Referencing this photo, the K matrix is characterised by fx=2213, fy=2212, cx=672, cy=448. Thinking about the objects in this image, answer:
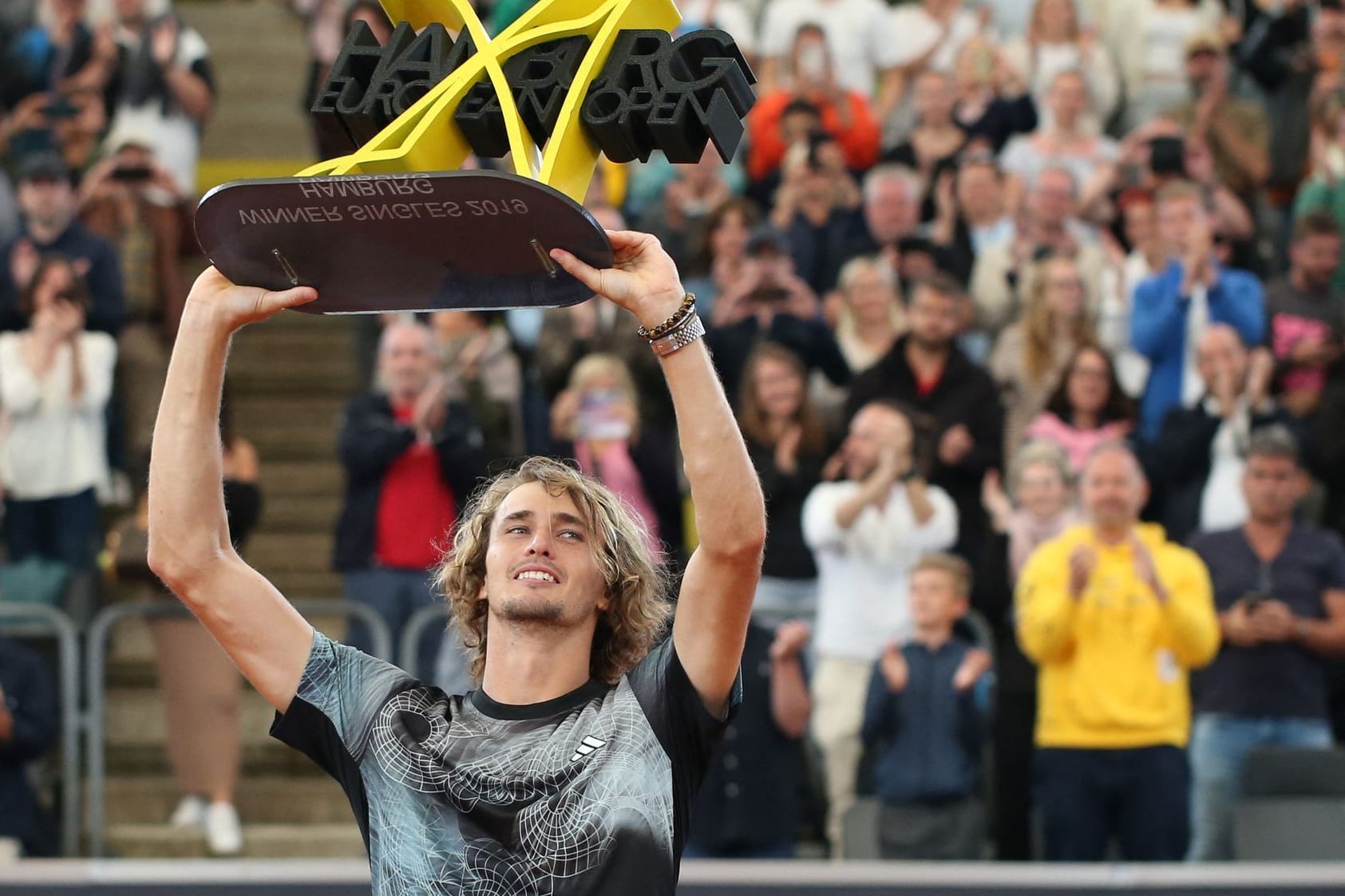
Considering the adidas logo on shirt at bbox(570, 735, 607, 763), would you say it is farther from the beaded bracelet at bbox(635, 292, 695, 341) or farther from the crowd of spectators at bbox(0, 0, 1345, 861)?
the crowd of spectators at bbox(0, 0, 1345, 861)

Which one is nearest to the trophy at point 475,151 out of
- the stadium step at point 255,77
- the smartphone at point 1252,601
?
the smartphone at point 1252,601

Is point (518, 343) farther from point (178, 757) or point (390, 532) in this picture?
point (178, 757)

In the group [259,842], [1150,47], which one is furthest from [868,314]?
[259,842]

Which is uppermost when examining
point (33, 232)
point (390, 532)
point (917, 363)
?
point (33, 232)

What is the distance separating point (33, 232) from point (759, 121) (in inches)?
137

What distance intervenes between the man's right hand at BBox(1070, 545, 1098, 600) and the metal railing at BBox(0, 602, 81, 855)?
140 inches

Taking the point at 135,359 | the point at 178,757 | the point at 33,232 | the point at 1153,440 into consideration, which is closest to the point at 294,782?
the point at 178,757

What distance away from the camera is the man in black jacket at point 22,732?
303 inches

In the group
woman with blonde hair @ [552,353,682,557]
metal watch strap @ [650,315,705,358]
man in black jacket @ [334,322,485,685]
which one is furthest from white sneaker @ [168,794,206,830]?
metal watch strap @ [650,315,705,358]

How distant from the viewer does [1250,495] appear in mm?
7793

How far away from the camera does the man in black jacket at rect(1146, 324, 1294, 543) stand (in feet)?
27.4

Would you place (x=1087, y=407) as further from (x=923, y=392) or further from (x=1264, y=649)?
(x=1264, y=649)

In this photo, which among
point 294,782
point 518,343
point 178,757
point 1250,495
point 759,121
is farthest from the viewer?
point 759,121

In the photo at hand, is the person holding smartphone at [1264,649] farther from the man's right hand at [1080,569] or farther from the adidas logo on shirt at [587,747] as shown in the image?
the adidas logo on shirt at [587,747]
